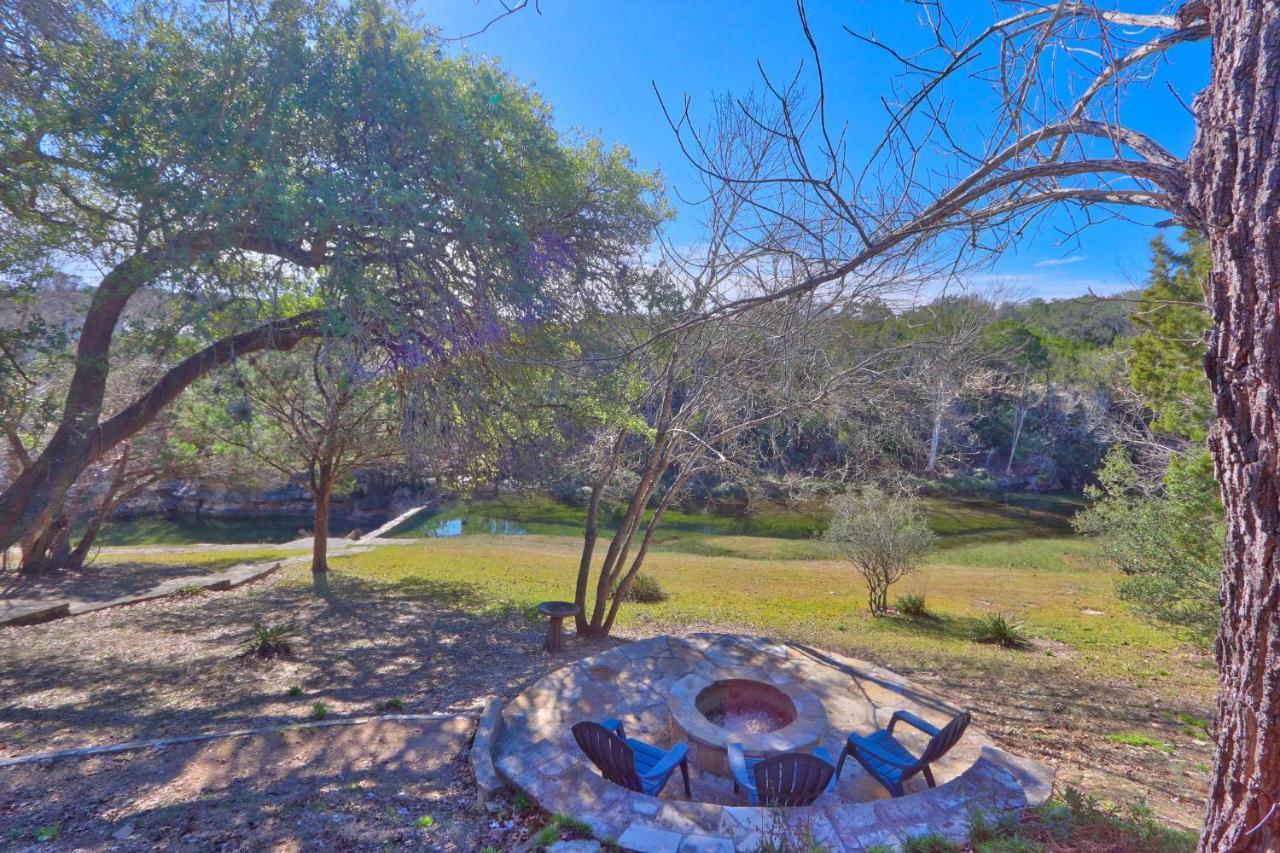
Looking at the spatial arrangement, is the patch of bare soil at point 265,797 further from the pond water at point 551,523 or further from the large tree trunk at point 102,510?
the pond water at point 551,523

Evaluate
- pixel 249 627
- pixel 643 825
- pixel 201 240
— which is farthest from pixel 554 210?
pixel 249 627

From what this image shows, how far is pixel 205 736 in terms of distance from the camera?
15.2ft

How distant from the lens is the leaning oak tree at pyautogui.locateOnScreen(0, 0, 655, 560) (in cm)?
530

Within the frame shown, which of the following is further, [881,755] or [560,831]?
[881,755]

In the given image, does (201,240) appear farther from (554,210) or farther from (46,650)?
(46,650)

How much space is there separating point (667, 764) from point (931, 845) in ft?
5.26

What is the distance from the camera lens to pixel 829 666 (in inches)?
249

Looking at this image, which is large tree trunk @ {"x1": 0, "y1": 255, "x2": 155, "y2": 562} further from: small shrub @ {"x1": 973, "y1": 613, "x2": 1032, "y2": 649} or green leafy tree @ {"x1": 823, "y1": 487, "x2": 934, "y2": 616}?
small shrub @ {"x1": 973, "y1": 613, "x2": 1032, "y2": 649}

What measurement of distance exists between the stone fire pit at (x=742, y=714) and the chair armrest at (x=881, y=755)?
1.47 feet

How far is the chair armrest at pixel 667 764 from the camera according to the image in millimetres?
3855

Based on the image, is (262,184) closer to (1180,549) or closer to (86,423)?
(86,423)

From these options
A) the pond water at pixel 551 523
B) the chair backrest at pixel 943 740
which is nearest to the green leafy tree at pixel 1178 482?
the chair backrest at pixel 943 740

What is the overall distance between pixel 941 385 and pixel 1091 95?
235 inches

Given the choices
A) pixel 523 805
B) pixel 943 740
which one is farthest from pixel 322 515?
pixel 943 740
